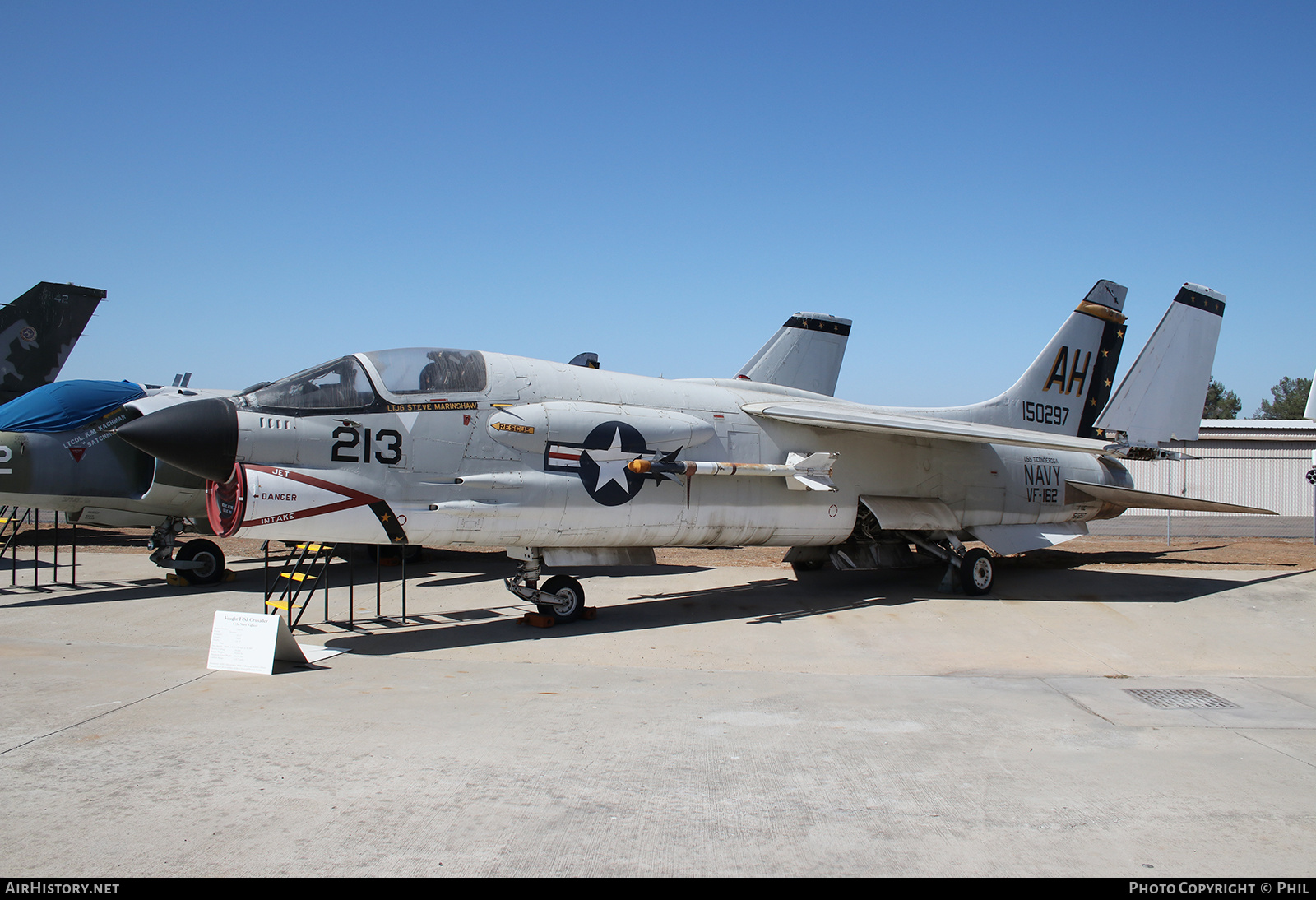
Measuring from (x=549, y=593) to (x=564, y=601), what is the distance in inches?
9.2

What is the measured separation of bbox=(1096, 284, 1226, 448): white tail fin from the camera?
1313cm

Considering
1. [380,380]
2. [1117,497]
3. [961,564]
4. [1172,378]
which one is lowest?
[961,564]

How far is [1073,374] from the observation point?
15.1m

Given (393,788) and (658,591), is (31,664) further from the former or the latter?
(658,591)

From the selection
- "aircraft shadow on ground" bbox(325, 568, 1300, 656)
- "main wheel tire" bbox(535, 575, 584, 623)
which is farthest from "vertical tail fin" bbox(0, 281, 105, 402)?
"main wheel tire" bbox(535, 575, 584, 623)

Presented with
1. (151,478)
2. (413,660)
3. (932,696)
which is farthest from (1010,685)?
(151,478)

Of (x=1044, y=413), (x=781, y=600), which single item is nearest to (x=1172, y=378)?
(x=1044, y=413)

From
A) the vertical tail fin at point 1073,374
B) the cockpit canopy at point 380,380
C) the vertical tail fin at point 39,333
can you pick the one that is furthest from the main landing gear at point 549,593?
A: the vertical tail fin at point 39,333

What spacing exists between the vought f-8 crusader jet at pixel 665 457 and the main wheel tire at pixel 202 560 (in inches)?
216

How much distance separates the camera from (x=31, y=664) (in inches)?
290

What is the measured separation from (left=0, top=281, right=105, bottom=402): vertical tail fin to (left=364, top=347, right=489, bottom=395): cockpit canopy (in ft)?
48.3

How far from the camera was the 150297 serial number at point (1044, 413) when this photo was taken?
1477 centimetres

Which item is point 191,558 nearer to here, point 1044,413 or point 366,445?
point 366,445

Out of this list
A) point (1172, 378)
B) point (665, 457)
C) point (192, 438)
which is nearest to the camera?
point (192, 438)
